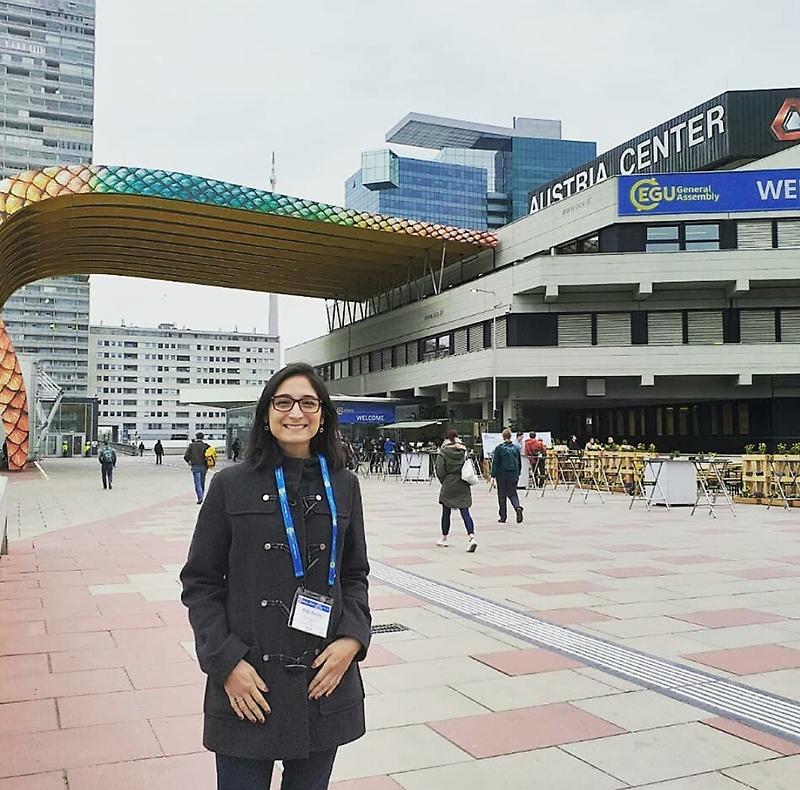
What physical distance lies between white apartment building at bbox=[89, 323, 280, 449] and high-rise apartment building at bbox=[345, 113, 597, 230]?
32532mm

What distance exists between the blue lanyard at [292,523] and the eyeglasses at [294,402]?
156mm

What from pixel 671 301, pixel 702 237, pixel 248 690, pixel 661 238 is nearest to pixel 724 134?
pixel 702 237

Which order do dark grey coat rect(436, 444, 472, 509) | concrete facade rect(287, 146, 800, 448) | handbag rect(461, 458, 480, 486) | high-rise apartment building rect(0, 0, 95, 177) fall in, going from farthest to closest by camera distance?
1. high-rise apartment building rect(0, 0, 95, 177)
2. concrete facade rect(287, 146, 800, 448)
3. dark grey coat rect(436, 444, 472, 509)
4. handbag rect(461, 458, 480, 486)

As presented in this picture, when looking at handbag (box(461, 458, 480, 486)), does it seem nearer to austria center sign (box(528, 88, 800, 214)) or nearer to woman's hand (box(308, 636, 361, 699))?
woman's hand (box(308, 636, 361, 699))

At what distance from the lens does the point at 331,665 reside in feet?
7.47

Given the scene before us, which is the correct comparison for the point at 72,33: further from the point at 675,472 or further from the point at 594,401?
the point at 675,472

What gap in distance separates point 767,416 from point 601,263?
10.3 m

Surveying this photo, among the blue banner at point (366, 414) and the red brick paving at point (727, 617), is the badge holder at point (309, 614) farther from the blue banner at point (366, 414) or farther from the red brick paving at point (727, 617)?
the blue banner at point (366, 414)

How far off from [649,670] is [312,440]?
3883mm

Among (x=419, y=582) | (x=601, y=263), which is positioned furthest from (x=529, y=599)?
(x=601, y=263)

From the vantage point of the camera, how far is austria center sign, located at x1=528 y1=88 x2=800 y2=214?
142ft

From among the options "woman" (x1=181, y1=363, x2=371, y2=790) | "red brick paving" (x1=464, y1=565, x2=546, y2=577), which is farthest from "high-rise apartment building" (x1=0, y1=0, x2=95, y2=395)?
"woman" (x1=181, y1=363, x2=371, y2=790)

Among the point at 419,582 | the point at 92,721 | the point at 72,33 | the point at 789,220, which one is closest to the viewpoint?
the point at 92,721

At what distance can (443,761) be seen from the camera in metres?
3.99
